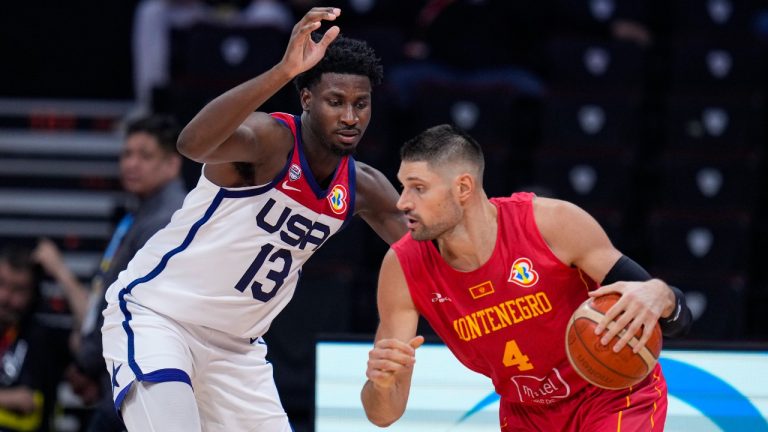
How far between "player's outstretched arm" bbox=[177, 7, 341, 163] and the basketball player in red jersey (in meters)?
0.51

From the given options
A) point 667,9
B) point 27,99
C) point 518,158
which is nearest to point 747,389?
point 518,158

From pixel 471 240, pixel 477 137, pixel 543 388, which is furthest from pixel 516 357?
pixel 477 137

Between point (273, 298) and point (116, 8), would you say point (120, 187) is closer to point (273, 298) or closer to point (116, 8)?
point (116, 8)

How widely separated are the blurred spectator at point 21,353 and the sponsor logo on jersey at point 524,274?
3.80 m

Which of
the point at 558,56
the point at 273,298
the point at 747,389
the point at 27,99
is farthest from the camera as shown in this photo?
the point at 27,99

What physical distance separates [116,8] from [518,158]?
4.45 meters

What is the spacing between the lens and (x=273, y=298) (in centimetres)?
448

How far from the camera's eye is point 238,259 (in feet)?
14.2

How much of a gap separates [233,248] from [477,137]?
4.34 metres

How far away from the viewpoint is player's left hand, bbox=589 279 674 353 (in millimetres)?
3730

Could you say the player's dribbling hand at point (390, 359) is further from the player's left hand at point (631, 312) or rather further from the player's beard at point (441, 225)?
the player's left hand at point (631, 312)

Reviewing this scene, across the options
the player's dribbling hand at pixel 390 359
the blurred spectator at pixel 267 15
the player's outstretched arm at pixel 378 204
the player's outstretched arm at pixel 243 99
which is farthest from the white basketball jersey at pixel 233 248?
the blurred spectator at pixel 267 15

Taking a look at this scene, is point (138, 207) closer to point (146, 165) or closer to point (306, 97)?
point (146, 165)

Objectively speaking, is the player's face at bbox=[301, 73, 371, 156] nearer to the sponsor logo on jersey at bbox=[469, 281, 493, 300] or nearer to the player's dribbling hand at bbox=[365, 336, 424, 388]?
the sponsor logo on jersey at bbox=[469, 281, 493, 300]
